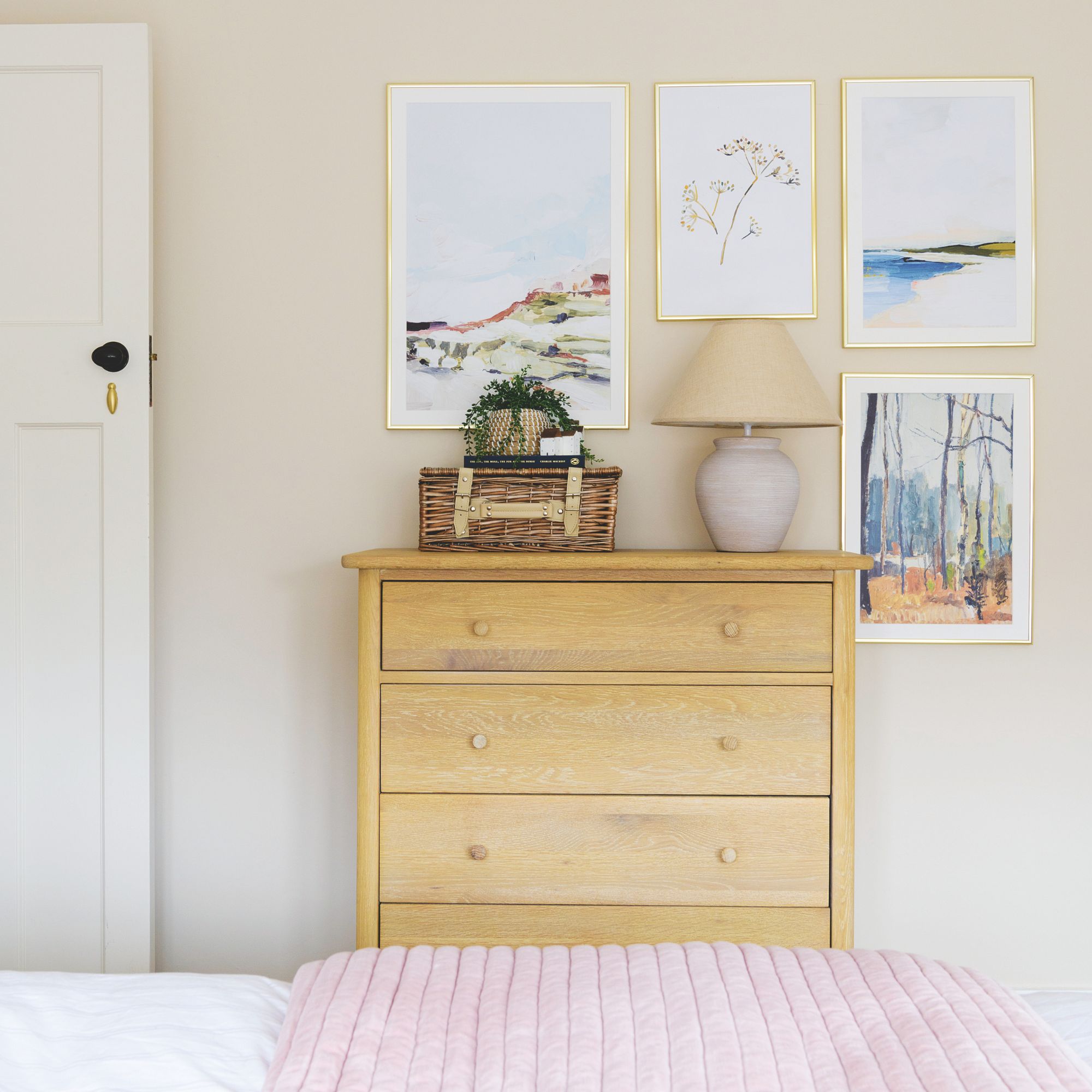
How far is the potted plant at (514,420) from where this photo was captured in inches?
80.4

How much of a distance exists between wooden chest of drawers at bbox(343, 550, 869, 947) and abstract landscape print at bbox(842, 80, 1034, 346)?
0.80m

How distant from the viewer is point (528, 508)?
1.93 meters

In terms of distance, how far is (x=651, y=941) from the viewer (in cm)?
181

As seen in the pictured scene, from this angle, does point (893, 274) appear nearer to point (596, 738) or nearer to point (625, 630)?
point (625, 630)

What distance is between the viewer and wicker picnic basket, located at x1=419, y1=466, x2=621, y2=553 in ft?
6.34

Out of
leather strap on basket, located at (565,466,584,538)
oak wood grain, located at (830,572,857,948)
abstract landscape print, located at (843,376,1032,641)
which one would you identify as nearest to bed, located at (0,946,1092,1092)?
oak wood grain, located at (830,572,857,948)

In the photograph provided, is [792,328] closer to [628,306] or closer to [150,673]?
[628,306]

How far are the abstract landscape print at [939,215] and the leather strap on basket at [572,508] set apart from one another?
836mm

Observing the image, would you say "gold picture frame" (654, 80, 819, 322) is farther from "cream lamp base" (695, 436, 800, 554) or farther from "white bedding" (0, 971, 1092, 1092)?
"white bedding" (0, 971, 1092, 1092)

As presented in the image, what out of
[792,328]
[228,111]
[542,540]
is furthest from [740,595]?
[228,111]

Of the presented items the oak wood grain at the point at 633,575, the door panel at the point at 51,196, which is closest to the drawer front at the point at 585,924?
the oak wood grain at the point at 633,575

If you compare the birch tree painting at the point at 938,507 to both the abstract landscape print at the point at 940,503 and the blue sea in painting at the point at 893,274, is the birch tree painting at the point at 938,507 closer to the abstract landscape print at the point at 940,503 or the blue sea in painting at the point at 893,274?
the abstract landscape print at the point at 940,503

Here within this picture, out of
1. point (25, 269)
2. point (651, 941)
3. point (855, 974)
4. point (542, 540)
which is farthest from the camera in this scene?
point (25, 269)

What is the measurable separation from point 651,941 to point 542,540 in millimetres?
814
